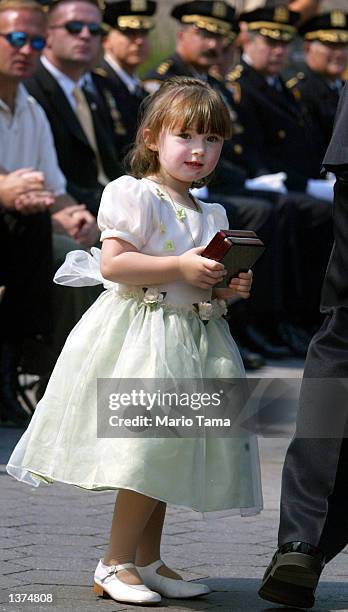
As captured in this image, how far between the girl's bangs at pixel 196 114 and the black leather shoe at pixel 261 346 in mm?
5578

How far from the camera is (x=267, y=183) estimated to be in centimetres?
1006

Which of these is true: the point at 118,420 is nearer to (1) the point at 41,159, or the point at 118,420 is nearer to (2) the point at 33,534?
(2) the point at 33,534

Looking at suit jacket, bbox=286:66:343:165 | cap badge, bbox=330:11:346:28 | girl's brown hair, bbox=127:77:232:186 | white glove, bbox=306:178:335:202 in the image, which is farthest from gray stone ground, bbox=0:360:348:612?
cap badge, bbox=330:11:346:28

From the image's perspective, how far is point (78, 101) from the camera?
28.2 ft

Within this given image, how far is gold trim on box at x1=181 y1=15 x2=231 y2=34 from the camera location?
1012cm

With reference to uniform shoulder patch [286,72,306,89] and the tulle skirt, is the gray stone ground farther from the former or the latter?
uniform shoulder patch [286,72,306,89]

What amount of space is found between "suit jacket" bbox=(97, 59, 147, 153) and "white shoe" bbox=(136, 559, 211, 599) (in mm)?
5137

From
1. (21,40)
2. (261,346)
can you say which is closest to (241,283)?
(21,40)

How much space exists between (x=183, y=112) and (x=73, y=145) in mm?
4420

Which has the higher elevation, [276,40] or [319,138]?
[276,40]

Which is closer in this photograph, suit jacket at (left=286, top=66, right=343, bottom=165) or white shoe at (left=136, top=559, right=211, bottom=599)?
white shoe at (left=136, top=559, right=211, bottom=599)

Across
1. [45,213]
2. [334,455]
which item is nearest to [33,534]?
[334,455]

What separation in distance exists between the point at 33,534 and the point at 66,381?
944 millimetres

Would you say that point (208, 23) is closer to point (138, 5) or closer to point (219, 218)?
point (138, 5)
